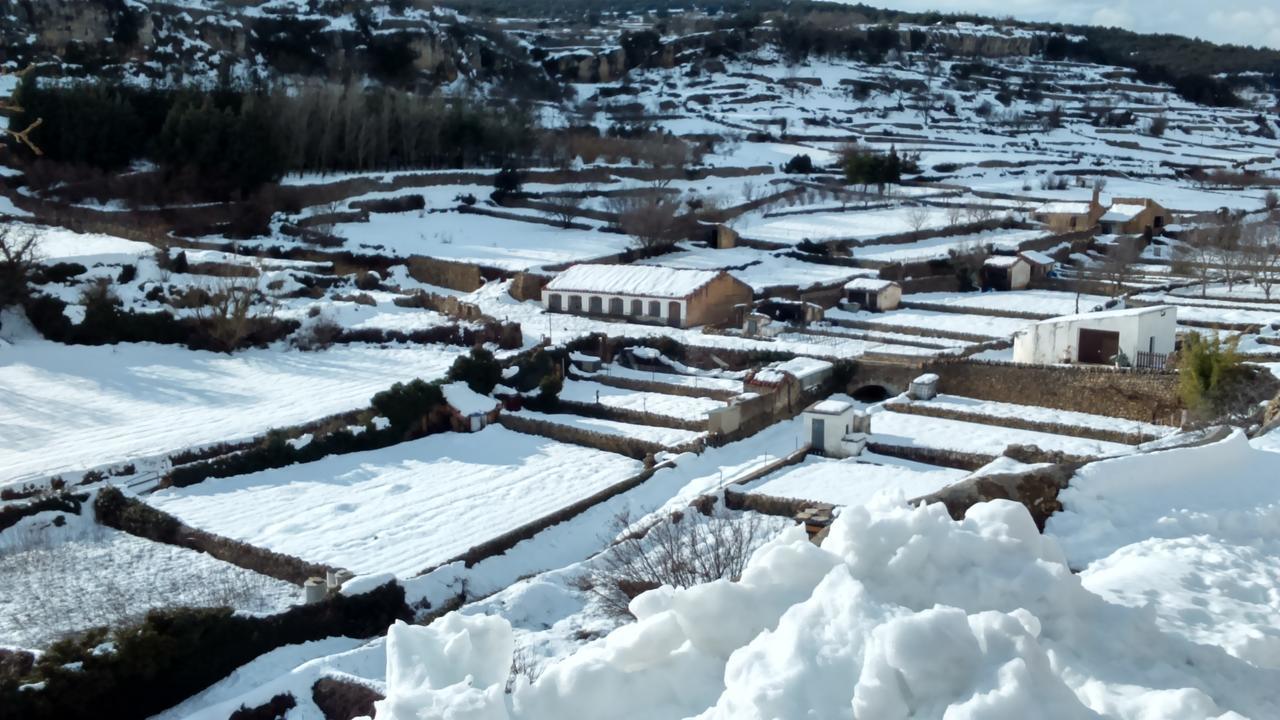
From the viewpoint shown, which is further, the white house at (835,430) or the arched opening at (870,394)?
the arched opening at (870,394)

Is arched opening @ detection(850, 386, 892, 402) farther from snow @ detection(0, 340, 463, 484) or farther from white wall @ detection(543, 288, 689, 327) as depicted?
snow @ detection(0, 340, 463, 484)

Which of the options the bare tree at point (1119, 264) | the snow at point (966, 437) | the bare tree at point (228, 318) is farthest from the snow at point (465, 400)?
the bare tree at point (1119, 264)

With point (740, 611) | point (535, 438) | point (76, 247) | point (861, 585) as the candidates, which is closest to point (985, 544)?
point (861, 585)

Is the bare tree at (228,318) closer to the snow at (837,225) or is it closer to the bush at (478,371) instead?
the bush at (478,371)

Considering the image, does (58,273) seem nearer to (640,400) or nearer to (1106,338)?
(640,400)

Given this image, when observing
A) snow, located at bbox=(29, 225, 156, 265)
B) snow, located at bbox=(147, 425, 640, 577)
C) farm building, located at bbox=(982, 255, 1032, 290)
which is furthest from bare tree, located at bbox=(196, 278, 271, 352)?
farm building, located at bbox=(982, 255, 1032, 290)

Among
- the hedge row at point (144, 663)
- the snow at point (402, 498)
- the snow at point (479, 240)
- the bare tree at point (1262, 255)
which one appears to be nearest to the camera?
the hedge row at point (144, 663)

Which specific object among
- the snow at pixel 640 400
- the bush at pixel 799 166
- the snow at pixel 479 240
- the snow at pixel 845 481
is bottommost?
the snow at pixel 640 400

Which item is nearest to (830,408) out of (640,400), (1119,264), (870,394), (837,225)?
(870,394)
